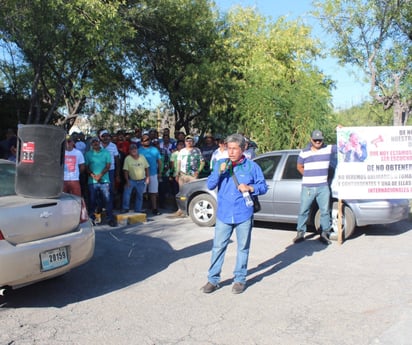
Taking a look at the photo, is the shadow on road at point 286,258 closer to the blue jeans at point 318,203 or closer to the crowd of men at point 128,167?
the blue jeans at point 318,203

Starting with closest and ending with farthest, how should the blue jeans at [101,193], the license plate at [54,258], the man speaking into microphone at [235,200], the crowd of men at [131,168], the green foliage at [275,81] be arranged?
1. the license plate at [54,258]
2. the man speaking into microphone at [235,200]
3. the crowd of men at [131,168]
4. the blue jeans at [101,193]
5. the green foliage at [275,81]

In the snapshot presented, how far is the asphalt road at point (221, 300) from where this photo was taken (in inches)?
162

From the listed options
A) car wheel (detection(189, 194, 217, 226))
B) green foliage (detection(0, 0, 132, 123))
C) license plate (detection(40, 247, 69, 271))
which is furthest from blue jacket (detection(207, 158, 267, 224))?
green foliage (detection(0, 0, 132, 123))

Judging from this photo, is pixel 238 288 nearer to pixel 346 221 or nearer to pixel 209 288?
pixel 209 288

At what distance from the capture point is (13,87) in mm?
18031

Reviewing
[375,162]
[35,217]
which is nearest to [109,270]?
[35,217]

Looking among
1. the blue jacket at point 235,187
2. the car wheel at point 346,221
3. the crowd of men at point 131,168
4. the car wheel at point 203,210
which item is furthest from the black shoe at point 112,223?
the blue jacket at point 235,187

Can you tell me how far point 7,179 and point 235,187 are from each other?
2.56 m

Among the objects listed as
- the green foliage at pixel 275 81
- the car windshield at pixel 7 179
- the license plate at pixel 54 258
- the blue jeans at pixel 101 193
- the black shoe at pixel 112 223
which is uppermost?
the green foliage at pixel 275 81

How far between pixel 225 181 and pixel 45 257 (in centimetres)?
203

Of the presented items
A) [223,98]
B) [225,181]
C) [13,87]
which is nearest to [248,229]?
[225,181]

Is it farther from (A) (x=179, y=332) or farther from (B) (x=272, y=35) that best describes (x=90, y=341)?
(B) (x=272, y=35)

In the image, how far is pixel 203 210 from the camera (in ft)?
30.3

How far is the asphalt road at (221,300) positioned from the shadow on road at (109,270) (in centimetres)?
1
